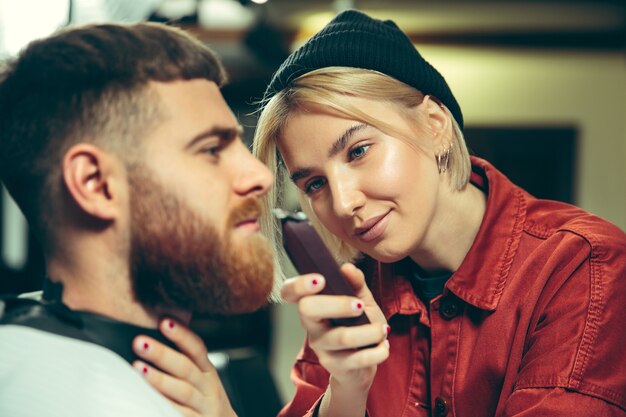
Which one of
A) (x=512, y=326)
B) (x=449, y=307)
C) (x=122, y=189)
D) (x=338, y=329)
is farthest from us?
(x=449, y=307)

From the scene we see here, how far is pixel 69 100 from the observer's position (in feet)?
3.37

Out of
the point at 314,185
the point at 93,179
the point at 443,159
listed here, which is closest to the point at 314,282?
the point at 93,179

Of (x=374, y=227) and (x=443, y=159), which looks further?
(x=443, y=159)

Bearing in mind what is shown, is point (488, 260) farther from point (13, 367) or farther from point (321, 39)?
point (13, 367)

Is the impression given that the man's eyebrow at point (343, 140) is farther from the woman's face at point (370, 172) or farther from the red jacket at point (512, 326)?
the red jacket at point (512, 326)

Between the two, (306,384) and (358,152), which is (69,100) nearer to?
(358,152)

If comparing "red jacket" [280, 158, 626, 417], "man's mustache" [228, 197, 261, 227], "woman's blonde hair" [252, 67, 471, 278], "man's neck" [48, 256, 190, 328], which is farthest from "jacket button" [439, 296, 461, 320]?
"man's neck" [48, 256, 190, 328]

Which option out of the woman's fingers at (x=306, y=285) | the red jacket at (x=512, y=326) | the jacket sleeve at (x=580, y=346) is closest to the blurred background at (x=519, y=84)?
the red jacket at (x=512, y=326)

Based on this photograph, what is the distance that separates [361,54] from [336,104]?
13cm

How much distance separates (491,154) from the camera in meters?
4.90

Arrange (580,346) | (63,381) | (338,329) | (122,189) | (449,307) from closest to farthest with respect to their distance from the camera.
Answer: (63,381) < (122,189) < (338,329) < (580,346) < (449,307)

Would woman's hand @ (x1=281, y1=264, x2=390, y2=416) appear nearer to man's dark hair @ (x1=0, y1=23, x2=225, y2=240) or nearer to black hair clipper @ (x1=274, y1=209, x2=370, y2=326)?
black hair clipper @ (x1=274, y1=209, x2=370, y2=326)

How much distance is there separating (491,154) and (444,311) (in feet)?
11.8

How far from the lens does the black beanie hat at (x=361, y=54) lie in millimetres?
1451
